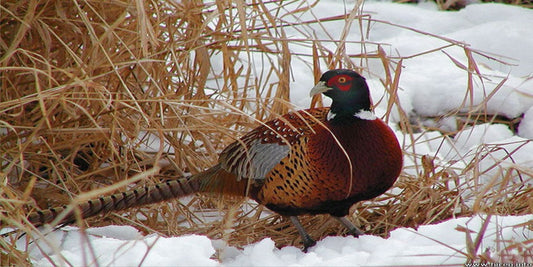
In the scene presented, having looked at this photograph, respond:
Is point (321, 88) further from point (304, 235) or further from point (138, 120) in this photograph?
point (138, 120)

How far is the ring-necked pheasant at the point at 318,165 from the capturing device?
8.54 ft

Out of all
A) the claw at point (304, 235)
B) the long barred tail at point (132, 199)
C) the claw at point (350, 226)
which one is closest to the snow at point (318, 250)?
the long barred tail at point (132, 199)

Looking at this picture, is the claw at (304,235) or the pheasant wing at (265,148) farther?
the pheasant wing at (265,148)

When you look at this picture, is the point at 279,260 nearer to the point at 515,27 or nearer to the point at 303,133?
the point at 303,133

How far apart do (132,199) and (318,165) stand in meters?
0.73

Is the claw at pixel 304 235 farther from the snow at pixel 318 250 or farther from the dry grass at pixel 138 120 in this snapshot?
the snow at pixel 318 250

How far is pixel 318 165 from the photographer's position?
8.60 feet

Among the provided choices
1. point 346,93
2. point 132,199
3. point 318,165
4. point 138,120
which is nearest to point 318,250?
point 318,165

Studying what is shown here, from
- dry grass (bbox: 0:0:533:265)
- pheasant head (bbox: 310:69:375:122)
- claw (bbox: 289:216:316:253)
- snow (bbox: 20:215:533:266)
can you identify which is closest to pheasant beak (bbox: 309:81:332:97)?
pheasant head (bbox: 310:69:375:122)

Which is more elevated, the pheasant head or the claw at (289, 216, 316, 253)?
the pheasant head

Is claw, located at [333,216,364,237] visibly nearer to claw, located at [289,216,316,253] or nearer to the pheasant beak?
claw, located at [289,216,316,253]

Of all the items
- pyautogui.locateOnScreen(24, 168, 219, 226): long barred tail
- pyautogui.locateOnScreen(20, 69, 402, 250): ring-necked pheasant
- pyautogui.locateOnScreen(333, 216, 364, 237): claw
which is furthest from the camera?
pyautogui.locateOnScreen(333, 216, 364, 237): claw

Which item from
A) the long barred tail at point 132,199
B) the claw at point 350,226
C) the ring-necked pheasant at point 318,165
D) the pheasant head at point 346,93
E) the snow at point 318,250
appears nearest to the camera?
the snow at point 318,250

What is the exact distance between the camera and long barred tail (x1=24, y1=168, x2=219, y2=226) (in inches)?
94.2
